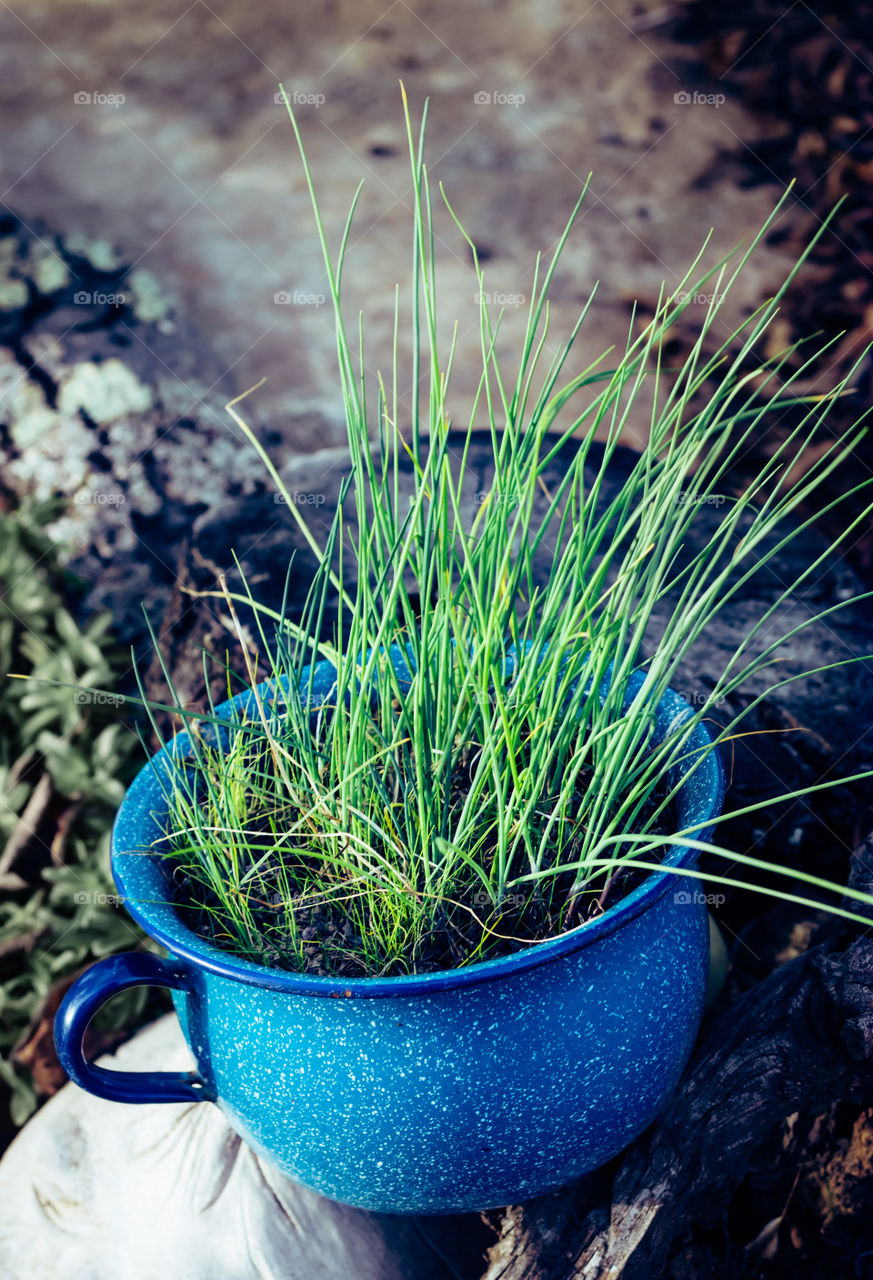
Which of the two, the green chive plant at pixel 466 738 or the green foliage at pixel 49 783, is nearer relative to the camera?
the green chive plant at pixel 466 738

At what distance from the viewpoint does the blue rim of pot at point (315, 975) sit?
19.0 inches

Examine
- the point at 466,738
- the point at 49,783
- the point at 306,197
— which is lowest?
the point at 49,783

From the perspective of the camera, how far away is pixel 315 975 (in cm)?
52

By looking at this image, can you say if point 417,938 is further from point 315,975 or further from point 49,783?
point 49,783

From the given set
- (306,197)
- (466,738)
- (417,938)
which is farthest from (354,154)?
(417,938)

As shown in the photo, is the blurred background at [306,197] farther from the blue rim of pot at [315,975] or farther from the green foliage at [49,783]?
the blue rim of pot at [315,975]

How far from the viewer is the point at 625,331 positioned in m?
1.73

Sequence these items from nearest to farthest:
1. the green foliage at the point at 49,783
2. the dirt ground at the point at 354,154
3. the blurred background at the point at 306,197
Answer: the green foliage at the point at 49,783, the blurred background at the point at 306,197, the dirt ground at the point at 354,154

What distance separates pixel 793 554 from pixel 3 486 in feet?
4.38

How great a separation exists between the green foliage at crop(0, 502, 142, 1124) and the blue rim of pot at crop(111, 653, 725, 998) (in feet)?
1.36

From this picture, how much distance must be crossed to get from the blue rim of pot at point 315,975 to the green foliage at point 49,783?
0.41 metres

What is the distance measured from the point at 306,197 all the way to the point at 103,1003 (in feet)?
5.27

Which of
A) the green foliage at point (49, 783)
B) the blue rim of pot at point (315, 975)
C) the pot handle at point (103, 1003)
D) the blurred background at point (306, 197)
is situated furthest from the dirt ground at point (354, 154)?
the pot handle at point (103, 1003)

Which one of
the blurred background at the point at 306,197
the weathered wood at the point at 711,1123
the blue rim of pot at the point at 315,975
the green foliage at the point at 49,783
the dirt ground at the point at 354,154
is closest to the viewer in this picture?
the blue rim of pot at the point at 315,975
